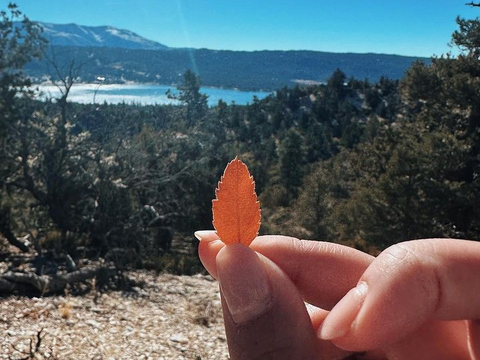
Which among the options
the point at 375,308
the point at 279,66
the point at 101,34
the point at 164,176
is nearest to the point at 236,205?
the point at 375,308

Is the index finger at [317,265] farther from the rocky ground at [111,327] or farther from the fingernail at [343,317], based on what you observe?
the rocky ground at [111,327]

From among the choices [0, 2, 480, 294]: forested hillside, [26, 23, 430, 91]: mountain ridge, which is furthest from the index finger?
[26, 23, 430, 91]: mountain ridge

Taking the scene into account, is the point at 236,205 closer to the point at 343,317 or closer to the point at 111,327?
the point at 343,317

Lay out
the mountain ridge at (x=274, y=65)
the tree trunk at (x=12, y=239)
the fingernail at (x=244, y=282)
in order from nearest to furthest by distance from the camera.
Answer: the fingernail at (x=244, y=282), the tree trunk at (x=12, y=239), the mountain ridge at (x=274, y=65)

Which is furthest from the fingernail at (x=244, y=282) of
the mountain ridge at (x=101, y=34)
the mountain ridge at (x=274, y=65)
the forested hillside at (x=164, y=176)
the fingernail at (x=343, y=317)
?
the mountain ridge at (x=101, y=34)

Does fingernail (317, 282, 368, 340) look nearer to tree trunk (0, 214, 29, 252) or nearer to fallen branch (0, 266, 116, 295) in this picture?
fallen branch (0, 266, 116, 295)
